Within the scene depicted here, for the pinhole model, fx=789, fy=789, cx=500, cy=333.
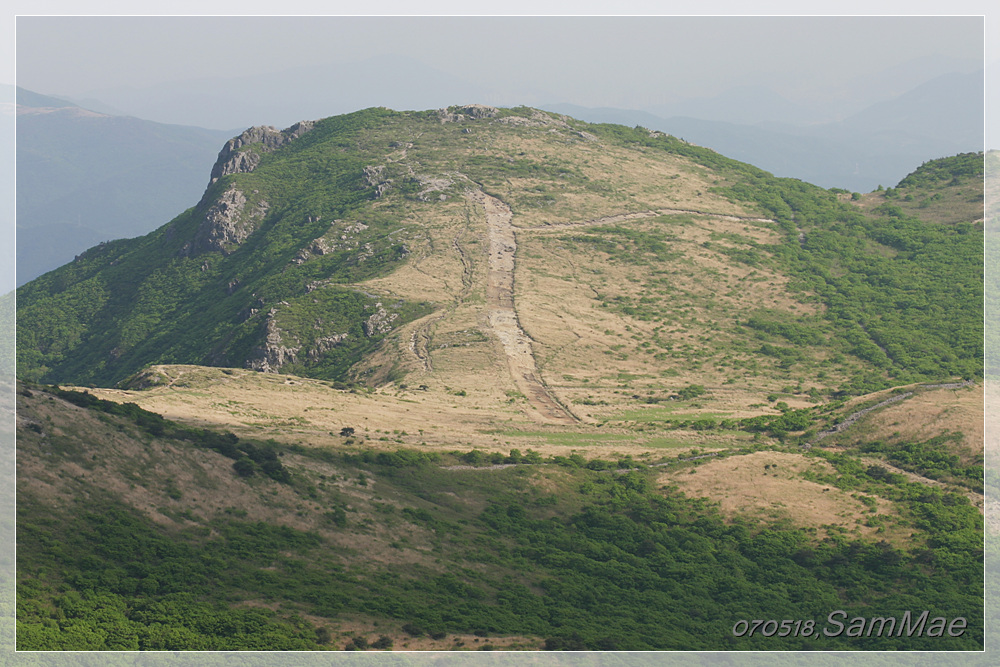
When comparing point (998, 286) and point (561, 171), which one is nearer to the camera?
point (998, 286)

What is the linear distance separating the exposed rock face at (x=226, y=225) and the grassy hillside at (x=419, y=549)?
378 ft

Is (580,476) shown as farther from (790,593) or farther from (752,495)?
(790,593)

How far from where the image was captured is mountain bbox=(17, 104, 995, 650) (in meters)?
51.5

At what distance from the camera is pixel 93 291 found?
176 metres

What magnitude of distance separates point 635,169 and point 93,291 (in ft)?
420

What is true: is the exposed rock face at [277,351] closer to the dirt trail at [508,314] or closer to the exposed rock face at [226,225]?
the dirt trail at [508,314]

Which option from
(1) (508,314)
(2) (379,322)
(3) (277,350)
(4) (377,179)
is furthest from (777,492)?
(4) (377,179)

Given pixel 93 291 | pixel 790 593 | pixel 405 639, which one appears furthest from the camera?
pixel 93 291

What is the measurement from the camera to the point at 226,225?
17738 centimetres

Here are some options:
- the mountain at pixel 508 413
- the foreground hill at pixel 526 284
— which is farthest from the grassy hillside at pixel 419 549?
the foreground hill at pixel 526 284

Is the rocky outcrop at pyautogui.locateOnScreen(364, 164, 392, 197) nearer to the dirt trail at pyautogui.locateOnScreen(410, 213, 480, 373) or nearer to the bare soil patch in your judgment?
the dirt trail at pyautogui.locateOnScreen(410, 213, 480, 373)

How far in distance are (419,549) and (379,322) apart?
74.8 meters

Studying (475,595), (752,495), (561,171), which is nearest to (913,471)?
(752,495)

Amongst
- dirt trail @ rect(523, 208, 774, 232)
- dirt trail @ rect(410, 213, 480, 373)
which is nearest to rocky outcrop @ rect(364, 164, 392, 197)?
dirt trail @ rect(410, 213, 480, 373)
